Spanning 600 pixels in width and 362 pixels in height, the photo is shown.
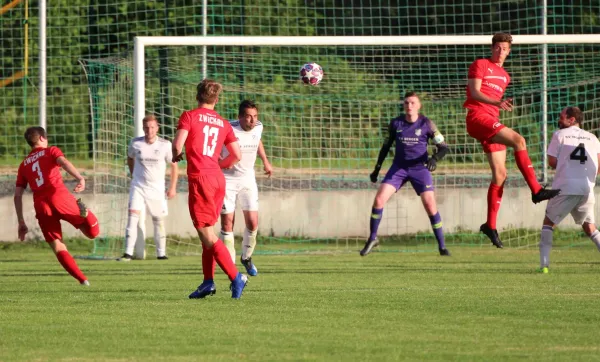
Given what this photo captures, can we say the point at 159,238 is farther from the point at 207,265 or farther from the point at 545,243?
the point at 207,265

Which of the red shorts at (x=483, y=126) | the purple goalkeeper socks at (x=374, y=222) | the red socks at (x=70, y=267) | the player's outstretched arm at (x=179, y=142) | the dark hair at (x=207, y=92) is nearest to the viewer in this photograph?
the player's outstretched arm at (x=179, y=142)

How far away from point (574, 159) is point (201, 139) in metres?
4.86

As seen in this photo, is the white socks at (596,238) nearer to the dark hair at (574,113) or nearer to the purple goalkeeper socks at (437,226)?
the dark hair at (574,113)

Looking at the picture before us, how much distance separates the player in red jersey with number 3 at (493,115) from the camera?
1212cm

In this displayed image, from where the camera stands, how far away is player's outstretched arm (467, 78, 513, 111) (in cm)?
1198

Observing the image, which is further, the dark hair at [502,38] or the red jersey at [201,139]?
the dark hair at [502,38]

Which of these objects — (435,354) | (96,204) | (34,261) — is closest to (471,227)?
(96,204)

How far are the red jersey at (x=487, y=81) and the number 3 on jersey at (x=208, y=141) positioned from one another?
371 cm

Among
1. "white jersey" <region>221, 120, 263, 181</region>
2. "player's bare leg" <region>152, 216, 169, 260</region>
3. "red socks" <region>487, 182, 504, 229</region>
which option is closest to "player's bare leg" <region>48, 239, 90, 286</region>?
"white jersey" <region>221, 120, 263, 181</region>

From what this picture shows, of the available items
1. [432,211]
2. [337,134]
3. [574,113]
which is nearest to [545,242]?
[574,113]

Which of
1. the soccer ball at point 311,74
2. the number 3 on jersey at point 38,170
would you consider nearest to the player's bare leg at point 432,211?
the soccer ball at point 311,74

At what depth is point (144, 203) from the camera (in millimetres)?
16641

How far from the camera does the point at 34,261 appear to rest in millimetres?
16062

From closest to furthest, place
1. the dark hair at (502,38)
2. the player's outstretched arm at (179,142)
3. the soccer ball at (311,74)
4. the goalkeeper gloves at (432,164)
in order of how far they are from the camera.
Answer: the player's outstretched arm at (179,142)
the dark hair at (502,38)
the soccer ball at (311,74)
the goalkeeper gloves at (432,164)
